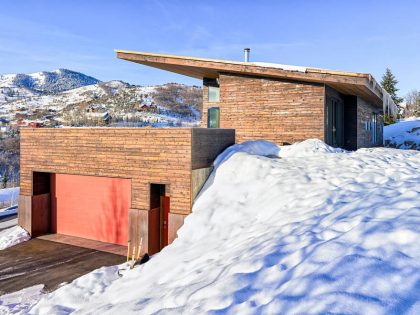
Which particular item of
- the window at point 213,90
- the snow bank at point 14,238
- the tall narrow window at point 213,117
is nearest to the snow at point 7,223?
the snow bank at point 14,238

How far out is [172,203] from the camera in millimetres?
9812

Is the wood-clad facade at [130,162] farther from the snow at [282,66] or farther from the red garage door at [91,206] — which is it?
the snow at [282,66]

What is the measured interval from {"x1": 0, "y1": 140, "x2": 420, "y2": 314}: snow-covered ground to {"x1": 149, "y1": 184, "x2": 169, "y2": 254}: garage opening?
1.65 meters

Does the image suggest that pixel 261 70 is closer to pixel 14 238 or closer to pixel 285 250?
pixel 285 250

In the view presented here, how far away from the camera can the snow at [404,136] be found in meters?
27.6

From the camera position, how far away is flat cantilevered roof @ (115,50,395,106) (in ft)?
36.6

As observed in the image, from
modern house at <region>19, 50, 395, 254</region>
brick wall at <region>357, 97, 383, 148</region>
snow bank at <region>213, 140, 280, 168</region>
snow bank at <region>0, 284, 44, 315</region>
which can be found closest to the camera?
snow bank at <region>0, 284, 44, 315</region>

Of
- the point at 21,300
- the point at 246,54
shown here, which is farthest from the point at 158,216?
the point at 246,54

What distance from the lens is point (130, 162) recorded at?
10.6 metres

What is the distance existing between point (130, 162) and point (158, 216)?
202cm

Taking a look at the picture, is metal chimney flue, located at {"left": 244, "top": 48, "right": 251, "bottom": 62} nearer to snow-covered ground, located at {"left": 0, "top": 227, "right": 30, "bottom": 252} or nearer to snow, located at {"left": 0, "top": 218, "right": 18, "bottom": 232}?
snow-covered ground, located at {"left": 0, "top": 227, "right": 30, "bottom": 252}

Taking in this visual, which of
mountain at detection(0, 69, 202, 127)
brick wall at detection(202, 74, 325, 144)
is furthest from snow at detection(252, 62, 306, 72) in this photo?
mountain at detection(0, 69, 202, 127)

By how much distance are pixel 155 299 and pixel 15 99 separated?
16667 cm

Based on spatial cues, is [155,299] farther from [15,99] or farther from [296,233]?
[15,99]
